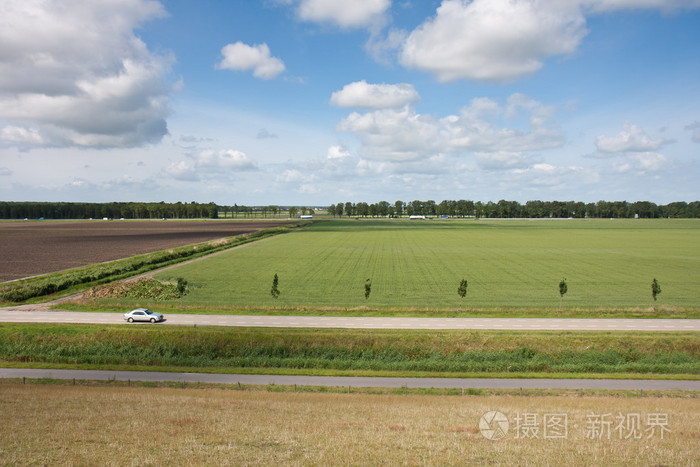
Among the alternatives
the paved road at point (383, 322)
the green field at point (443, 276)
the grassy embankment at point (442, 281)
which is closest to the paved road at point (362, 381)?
the paved road at point (383, 322)

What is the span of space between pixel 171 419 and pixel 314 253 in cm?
6525

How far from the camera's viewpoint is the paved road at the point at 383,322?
33062mm

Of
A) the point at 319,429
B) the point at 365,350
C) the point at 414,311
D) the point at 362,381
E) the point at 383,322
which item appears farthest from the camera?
the point at 414,311

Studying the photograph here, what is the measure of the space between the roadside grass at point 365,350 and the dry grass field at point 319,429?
544cm

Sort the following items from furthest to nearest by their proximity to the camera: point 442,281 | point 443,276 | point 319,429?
1. point 443,276
2. point 442,281
3. point 319,429

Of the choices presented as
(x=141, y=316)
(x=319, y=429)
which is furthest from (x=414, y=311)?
(x=141, y=316)

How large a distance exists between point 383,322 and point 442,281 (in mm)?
21116

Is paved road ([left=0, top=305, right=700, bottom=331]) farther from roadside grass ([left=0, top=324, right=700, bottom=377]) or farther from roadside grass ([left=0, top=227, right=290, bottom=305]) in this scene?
roadside grass ([left=0, top=227, right=290, bottom=305])

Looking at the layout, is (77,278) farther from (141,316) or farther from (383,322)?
(383,322)

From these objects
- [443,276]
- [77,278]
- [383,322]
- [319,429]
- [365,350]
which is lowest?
[365,350]

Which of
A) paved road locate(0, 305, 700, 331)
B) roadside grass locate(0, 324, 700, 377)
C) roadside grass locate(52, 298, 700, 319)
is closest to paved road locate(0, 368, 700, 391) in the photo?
roadside grass locate(0, 324, 700, 377)

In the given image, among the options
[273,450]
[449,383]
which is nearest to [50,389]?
[273,450]

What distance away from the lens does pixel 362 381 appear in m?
24.2

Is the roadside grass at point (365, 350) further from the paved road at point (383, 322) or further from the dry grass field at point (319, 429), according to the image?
the dry grass field at point (319, 429)
